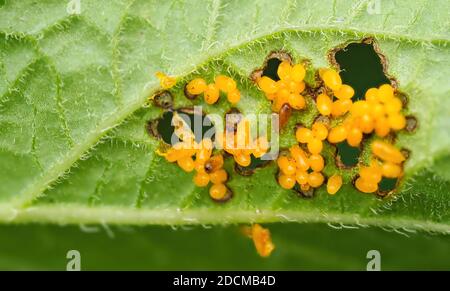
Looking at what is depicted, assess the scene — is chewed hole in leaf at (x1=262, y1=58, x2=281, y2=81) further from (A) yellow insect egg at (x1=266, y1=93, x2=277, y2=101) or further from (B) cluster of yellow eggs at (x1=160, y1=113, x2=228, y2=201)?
(B) cluster of yellow eggs at (x1=160, y1=113, x2=228, y2=201)

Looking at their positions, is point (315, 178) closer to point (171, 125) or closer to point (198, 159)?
point (198, 159)

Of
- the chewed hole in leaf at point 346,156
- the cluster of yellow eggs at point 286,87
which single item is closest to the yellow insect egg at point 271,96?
the cluster of yellow eggs at point 286,87

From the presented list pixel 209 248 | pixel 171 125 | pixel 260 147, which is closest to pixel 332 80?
pixel 260 147

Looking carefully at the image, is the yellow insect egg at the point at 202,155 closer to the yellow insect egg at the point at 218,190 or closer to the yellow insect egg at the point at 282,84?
the yellow insect egg at the point at 218,190

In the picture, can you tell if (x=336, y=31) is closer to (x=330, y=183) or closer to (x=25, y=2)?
(x=330, y=183)

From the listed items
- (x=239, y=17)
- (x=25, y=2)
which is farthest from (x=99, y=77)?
(x=239, y=17)
